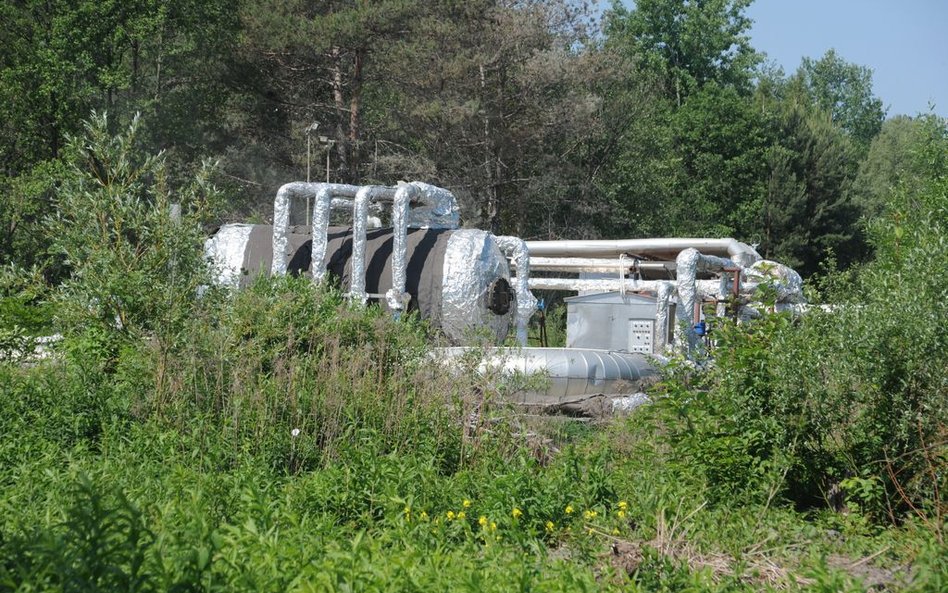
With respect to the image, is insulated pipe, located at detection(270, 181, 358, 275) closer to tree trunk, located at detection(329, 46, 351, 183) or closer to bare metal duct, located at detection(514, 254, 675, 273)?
bare metal duct, located at detection(514, 254, 675, 273)

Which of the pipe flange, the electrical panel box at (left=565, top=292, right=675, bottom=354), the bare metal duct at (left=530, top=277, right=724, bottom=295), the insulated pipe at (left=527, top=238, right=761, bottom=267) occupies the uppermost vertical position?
the insulated pipe at (left=527, top=238, right=761, bottom=267)

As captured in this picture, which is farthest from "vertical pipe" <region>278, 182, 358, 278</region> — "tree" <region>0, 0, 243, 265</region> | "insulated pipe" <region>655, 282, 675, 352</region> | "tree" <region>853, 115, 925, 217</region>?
"tree" <region>853, 115, 925, 217</region>

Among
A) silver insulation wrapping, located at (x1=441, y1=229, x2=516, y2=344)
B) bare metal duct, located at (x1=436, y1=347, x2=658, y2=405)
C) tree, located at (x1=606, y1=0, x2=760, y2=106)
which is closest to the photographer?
bare metal duct, located at (x1=436, y1=347, x2=658, y2=405)

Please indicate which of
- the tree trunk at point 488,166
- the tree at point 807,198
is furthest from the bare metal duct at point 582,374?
the tree at point 807,198

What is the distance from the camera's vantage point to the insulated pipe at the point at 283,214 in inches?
633

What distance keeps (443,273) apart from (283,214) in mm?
2695

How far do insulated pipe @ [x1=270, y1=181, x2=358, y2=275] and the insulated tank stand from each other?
10.7 inches

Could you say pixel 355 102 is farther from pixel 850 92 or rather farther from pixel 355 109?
pixel 850 92

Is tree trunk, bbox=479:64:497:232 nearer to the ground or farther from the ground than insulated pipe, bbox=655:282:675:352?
farther from the ground

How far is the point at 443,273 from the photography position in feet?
51.4

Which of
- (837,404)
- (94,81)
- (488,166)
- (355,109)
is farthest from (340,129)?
(837,404)

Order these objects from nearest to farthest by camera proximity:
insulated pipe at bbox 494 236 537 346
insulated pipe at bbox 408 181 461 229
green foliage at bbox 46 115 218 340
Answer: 1. green foliage at bbox 46 115 218 340
2. insulated pipe at bbox 494 236 537 346
3. insulated pipe at bbox 408 181 461 229

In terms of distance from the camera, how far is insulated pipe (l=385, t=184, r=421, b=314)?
49.5 ft

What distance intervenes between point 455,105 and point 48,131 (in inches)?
437
